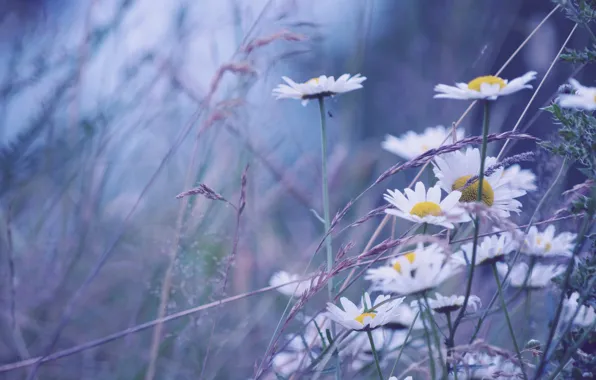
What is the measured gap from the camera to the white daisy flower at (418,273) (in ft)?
2.02

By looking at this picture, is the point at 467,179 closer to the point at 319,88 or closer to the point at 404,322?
the point at 319,88

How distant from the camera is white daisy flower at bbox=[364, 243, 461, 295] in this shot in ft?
2.02

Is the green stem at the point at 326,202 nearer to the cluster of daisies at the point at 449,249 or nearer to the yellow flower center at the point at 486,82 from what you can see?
the cluster of daisies at the point at 449,249

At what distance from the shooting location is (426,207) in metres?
0.73

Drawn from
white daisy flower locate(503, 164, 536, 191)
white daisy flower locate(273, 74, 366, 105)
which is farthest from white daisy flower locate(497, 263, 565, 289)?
white daisy flower locate(273, 74, 366, 105)

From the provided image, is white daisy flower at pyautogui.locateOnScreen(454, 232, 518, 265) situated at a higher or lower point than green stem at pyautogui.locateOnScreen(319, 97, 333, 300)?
lower

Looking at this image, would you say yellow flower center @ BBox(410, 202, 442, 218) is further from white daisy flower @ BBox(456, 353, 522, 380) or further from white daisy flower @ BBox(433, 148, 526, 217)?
white daisy flower @ BBox(456, 353, 522, 380)

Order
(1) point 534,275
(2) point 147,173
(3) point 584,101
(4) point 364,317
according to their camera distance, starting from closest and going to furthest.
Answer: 1. (3) point 584,101
2. (4) point 364,317
3. (1) point 534,275
4. (2) point 147,173

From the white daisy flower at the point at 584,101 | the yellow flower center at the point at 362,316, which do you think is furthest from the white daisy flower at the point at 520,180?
the yellow flower center at the point at 362,316

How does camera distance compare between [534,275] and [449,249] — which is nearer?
[449,249]

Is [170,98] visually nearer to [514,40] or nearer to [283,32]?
[283,32]

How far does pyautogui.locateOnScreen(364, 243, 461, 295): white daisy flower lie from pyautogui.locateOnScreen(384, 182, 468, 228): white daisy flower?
0.12 ft

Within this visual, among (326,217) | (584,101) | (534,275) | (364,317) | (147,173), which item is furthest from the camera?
(147,173)

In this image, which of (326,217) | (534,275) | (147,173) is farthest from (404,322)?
(147,173)
